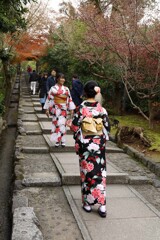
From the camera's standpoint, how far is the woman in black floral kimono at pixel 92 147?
14.9ft

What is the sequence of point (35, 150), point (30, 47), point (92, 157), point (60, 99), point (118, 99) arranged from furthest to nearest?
point (30, 47)
point (118, 99)
point (60, 99)
point (35, 150)
point (92, 157)

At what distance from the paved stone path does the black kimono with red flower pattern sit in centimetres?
29

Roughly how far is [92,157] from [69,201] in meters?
0.90

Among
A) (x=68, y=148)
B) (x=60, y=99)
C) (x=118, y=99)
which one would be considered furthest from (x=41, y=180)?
(x=118, y=99)

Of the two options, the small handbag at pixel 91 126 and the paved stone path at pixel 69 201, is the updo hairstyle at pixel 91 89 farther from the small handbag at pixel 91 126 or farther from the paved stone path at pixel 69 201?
the paved stone path at pixel 69 201

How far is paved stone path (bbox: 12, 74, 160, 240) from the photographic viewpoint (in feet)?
12.9

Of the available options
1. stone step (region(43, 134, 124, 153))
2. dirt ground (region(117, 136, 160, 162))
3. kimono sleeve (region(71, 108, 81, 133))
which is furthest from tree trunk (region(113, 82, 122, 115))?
kimono sleeve (region(71, 108, 81, 133))

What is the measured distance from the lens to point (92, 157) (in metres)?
4.59

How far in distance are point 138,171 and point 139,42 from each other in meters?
6.09

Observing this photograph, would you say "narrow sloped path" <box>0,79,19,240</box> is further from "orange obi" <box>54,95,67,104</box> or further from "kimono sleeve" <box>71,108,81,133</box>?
"orange obi" <box>54,95,67,104</box>

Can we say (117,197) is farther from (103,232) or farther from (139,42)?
(139,42)

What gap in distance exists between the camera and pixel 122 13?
36.4 ft

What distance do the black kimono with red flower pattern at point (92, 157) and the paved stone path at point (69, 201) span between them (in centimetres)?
29

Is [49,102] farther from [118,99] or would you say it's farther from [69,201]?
[118,99]
